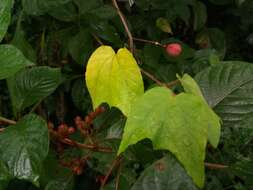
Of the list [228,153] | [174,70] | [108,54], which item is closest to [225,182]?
[228,153]

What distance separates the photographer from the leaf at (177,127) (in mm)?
541

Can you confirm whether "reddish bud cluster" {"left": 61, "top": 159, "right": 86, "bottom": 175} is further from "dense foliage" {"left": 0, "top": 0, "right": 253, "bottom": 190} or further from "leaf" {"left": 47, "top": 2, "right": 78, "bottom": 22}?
"leaf" {"left": 47, "top": 2, "right": 78, "bottom": 22}

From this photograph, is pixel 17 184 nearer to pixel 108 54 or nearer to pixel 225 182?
pixel 225 182

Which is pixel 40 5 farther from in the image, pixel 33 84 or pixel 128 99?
pixel 128 99

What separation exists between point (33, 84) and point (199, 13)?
64cm

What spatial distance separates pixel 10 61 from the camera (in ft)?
2.43

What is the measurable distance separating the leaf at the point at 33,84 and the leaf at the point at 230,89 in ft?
0.84

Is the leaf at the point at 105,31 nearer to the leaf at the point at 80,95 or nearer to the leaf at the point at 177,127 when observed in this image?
the leaf at the point at 80,95

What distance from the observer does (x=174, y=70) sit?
3.89 ft

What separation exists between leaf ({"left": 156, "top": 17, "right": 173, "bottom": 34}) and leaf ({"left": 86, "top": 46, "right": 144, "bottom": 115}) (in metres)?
0.67

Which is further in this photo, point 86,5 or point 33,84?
point 86,5

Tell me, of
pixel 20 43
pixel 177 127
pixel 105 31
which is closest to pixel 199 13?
pixel 105 31

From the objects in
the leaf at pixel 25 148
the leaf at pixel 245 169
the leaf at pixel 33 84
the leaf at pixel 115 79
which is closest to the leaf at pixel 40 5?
the leaf at pixel 33 84

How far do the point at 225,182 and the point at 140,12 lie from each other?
486mm
